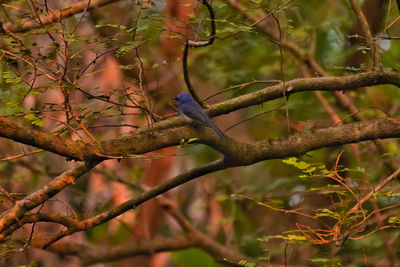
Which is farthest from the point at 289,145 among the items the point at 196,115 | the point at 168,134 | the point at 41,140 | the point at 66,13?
the point at 66,13

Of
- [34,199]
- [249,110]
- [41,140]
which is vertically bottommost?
[249,110]

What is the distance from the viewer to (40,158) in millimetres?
7719

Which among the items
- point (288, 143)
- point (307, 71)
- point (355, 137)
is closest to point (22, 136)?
point (288, 143)

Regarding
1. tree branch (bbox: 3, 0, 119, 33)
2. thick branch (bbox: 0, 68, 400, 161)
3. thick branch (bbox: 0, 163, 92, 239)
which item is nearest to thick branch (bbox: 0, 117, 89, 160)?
thick branch (bbox: 0, 68, 400, 161)

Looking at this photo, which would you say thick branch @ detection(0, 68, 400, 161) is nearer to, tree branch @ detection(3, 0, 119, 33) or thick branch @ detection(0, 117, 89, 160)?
thick branch @ detection(0, 117, 89, 160)

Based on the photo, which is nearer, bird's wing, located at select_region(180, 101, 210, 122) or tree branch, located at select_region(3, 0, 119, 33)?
bird's wing, located at select_region(180, 101, 210, 122)

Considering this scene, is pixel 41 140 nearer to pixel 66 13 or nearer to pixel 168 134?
pixel 168 134

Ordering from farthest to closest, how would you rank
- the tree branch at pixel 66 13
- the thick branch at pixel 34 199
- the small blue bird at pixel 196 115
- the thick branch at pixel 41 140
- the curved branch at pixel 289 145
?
1. the tree branch at pixel 66 13
2. the small blue bird at pixel 196 115
3. the curved branch at pixel 289 145
4. the thick branch at pixel 34 199
5. the thick branch at pixel 41 140

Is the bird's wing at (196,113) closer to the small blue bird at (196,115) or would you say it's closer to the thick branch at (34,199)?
the small blue bird at (196,115)

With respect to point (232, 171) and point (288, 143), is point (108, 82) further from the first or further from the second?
point (288, 143)

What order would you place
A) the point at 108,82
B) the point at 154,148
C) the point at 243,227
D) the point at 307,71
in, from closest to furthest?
the point at 154,148, the point at 307,71, the point at 243,227, the point at 108,82

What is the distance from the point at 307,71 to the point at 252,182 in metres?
2.58

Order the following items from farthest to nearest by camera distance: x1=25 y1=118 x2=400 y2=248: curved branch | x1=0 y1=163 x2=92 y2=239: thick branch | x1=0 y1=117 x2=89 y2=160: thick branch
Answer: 1. x1=25 y1=118 x2=400 y2=248: curved branch
2. x1=0 y1=163 x2=92 y2=239: thick branch
3. x1=0 y1=117 x2=89 y2=160: thick branch

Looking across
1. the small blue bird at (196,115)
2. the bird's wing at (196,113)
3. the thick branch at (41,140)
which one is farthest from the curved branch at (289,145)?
the thick branch at (41,140)
